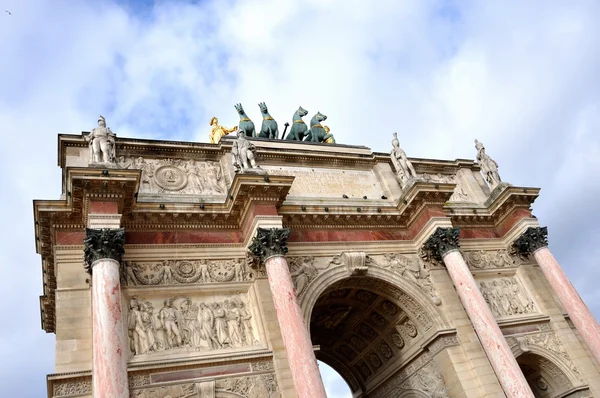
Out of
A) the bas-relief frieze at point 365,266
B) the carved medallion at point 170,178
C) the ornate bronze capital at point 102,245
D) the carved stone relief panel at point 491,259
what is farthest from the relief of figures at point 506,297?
the ornate bronze capital at point 102,245

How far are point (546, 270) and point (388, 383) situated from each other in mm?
6515

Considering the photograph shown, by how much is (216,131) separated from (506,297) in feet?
38.8

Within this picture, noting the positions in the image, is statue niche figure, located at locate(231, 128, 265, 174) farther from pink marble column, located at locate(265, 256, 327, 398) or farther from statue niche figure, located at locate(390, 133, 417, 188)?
statue niche figure, located at locate(390, 133, 417, 188)

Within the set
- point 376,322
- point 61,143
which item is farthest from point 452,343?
point 61,143

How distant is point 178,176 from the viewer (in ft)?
50.5

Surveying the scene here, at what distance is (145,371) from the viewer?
1117cm

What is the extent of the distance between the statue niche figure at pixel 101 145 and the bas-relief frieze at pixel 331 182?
5060mm

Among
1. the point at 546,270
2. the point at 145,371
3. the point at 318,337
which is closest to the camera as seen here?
the point at 145,371

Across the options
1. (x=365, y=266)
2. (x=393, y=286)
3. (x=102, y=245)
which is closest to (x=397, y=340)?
(x=393, y=286)

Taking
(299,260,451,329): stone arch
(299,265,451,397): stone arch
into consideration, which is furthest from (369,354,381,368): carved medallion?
(299,260,451,329): stone arch

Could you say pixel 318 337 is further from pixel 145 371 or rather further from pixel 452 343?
pixel 145 371

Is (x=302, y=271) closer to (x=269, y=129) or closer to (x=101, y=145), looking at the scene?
(x=101, y=145)

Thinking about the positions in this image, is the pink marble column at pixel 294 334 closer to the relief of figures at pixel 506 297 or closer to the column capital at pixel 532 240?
the relief of figures at pixel 506 297

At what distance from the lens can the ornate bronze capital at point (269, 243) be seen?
12906mm
